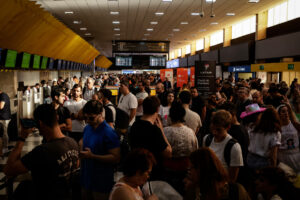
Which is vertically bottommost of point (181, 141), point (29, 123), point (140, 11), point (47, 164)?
point (181, 141)

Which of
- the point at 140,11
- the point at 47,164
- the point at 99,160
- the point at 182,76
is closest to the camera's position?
the point at 47,164

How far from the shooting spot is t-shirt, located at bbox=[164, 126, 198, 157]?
351 centimetres

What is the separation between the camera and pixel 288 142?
13.5 feet

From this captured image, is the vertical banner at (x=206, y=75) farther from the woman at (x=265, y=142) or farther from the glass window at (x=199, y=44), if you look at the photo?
the glass window at (x=199, y=44)

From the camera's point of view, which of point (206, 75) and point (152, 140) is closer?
point (152, 140)

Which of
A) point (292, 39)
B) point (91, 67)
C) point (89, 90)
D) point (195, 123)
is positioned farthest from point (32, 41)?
point (91, 67)

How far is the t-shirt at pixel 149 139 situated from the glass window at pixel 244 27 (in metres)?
18.0

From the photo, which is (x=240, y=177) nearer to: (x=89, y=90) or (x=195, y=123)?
(x=195, y=123)

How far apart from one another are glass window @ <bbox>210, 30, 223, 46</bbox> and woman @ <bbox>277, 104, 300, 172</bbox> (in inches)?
894

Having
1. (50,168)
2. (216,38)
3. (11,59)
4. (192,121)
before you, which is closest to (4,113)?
(11,59)

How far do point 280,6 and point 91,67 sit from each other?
20.5m

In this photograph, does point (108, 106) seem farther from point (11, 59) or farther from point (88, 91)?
point (11, 59)

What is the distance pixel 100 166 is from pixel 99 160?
99 millimetres

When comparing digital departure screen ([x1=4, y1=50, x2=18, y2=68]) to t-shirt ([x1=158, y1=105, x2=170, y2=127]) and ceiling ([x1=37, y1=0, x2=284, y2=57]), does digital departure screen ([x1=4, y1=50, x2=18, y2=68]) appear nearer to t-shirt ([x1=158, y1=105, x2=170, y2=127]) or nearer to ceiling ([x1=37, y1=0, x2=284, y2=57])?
ceiling ([x1=37, y1=0, x2=284, y2=57])
